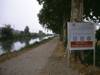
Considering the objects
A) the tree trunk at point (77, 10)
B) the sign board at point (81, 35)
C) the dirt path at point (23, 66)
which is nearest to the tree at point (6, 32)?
the dirt path at point (23, 66)

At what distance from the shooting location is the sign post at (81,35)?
48.1ft

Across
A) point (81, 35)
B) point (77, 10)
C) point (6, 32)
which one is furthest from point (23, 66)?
point (6, 32)

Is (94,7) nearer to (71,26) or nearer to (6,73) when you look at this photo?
(71,26)

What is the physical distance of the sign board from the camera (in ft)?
48.1

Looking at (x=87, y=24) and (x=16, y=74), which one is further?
(x=87, y=24)

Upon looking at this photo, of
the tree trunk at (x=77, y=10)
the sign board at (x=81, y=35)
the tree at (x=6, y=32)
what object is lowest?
the tree at (x=6, y=32)

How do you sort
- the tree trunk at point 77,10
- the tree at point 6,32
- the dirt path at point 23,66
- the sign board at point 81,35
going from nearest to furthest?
the dirt path at point 23,66 → the sign board at point 81,35 → the tree trunk at point 77,10 → the tree at point 6,32

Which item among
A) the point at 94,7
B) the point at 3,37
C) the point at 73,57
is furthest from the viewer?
the point at 3,37

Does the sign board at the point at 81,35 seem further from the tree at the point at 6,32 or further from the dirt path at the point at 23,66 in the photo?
the tree at the point at 6,32

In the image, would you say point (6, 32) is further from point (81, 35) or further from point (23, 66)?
point (81, 35)

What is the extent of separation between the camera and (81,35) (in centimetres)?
1470

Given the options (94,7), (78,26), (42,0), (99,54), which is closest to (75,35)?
(78,26)

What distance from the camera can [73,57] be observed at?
19.0 metres

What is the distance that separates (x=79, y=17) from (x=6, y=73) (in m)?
5.86
